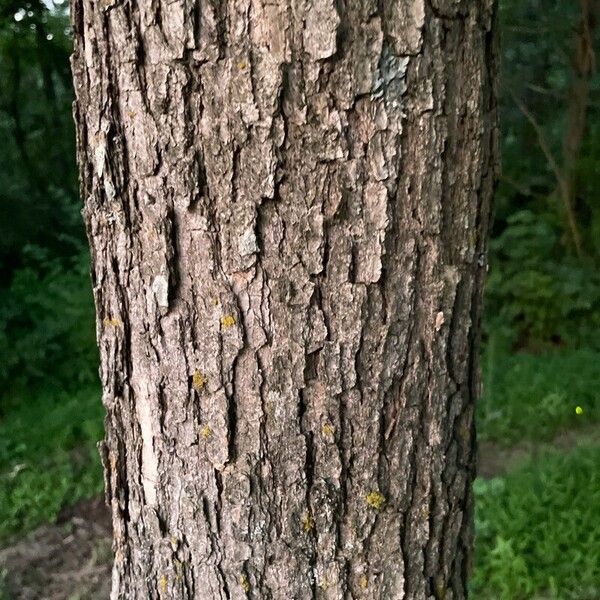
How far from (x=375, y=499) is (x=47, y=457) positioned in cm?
372

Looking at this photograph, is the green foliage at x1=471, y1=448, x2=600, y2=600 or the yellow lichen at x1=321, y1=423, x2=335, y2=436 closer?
the yellow lichen at x1=321, y1=423, x2=335, y2=436

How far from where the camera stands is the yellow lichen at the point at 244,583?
1.29 meters

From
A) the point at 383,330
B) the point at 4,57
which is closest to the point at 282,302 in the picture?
the point at 383,330

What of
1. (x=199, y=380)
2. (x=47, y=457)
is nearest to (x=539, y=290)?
(x=47, y=457)

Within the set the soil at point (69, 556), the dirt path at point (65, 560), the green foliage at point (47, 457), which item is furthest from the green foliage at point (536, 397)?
the green foliage at point (47, 457)

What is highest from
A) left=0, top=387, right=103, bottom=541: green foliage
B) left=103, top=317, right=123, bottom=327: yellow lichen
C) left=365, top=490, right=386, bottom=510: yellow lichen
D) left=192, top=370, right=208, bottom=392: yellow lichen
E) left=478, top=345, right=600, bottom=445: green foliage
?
left=103, top=317, right=123, bottom=327: yellow lichen

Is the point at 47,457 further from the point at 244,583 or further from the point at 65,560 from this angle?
the point at 244,583

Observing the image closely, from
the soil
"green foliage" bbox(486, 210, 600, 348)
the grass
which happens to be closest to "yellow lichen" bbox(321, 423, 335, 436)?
the grass

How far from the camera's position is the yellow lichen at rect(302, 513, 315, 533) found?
4.05 feet

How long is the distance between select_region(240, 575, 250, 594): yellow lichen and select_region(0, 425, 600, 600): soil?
87.1 inches

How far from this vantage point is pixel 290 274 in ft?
3.64

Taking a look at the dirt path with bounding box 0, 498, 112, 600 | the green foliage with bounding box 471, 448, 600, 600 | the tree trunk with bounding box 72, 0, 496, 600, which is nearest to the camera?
the tree trunk with bounding box 72, 0, 496, 600

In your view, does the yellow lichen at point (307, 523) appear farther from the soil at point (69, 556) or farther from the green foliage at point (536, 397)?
the green foliage at point (536, 397)

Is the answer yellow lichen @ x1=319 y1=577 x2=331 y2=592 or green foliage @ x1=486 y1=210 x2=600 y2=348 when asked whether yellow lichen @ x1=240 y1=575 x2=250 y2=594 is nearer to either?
yellow lichen @ x1=319 y1=577 x2=331 y2=592
